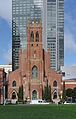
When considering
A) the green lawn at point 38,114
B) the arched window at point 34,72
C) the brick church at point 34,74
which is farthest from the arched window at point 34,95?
the green lawn at point 38,114

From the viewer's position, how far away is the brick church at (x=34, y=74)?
127 meters

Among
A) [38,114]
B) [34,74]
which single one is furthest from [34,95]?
[38,114]

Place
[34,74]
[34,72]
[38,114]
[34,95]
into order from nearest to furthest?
1. [38,114]
2. [34,95]
3. [34,74]
4. [34,72]

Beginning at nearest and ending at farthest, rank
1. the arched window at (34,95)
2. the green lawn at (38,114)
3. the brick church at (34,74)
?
the green lawn at (38,114)
the arched window at (34,95)
the brick church at (34,74)

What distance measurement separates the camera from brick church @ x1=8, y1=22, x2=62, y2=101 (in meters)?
127

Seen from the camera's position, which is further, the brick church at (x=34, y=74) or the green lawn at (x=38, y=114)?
the brick church at (x=34, y=74)

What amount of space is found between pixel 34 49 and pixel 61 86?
13.8 m

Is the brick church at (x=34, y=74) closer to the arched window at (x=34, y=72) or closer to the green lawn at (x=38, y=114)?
the arched window at (x=34, y=72)

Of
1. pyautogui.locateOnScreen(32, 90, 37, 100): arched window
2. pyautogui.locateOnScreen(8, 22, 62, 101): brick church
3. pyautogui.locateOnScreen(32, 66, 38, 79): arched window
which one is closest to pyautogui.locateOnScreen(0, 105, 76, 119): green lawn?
pyautogui.locateOnScreen(32, 90, 37, 100): arched window

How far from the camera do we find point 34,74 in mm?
128500

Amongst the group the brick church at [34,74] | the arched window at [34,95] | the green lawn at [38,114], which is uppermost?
the brick church at [34,74]

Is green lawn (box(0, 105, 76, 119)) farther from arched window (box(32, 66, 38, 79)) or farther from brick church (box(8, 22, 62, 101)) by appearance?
arched window (box(32, 66, 38, 79))

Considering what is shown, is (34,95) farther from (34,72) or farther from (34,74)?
(34,72)

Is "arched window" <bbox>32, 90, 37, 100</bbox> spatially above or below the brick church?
below
